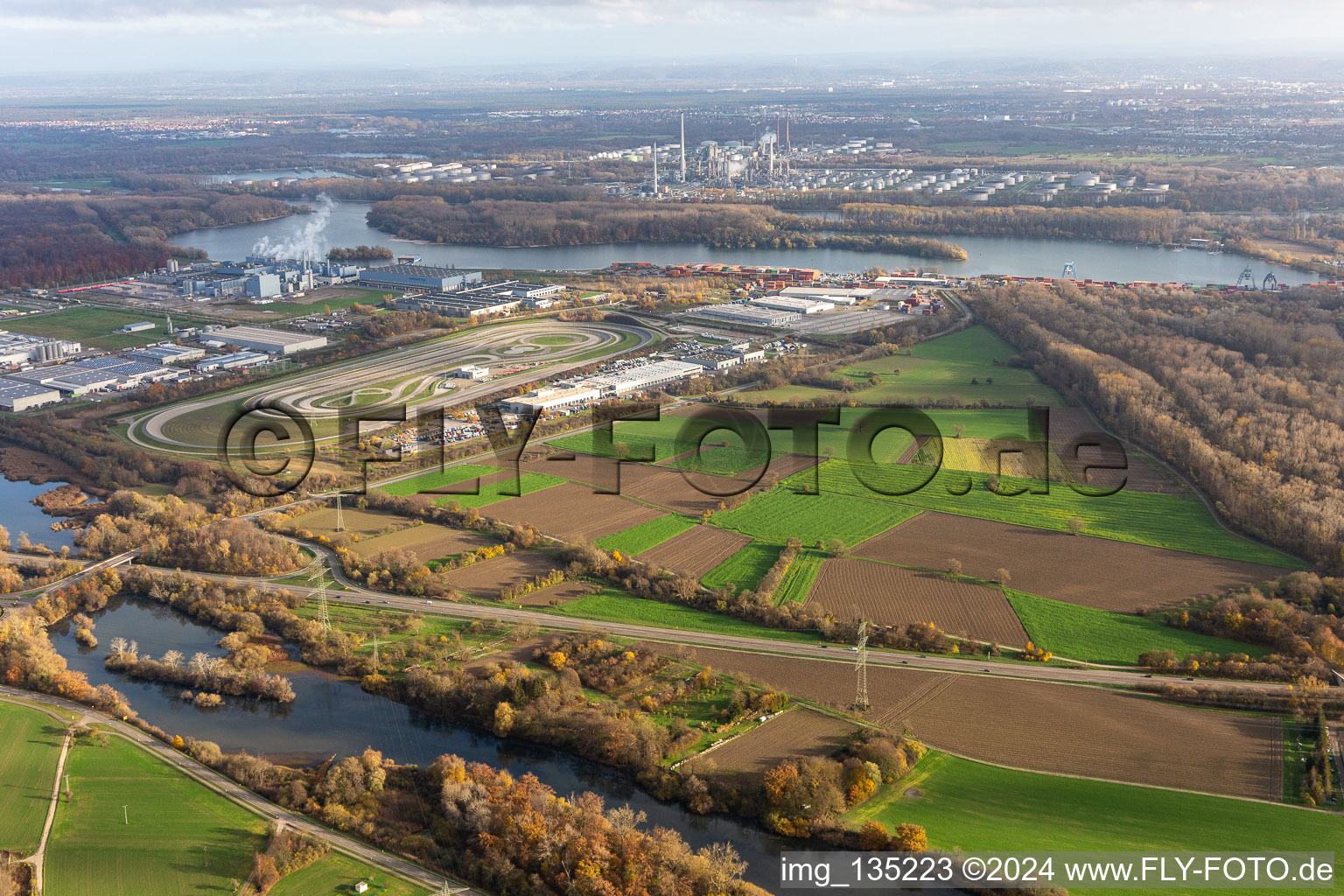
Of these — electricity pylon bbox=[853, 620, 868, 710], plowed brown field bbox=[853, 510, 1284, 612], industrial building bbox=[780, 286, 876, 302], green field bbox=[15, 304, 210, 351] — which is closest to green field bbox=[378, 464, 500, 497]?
plowed brown field bbox=[853, 510, 1284, 612]

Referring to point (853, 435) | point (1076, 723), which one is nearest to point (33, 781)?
point (1076, 723)

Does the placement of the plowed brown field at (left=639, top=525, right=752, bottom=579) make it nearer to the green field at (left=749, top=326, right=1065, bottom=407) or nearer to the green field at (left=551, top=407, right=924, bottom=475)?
the green field at (left=551, top=407, right=924, bottom=475)

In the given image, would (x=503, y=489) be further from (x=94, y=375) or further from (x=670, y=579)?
(x=94, y=375)

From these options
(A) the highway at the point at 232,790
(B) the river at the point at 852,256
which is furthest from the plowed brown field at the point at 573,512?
(B) the river at the point at 852,256

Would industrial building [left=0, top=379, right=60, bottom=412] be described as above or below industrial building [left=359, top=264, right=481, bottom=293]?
below

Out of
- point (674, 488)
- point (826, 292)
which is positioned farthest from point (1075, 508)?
point (826, 292)
